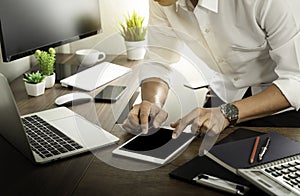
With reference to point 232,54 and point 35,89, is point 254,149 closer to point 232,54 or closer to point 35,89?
point 232,54

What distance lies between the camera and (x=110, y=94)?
5.20ft

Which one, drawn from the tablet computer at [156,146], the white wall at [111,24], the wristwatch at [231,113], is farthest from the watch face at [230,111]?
the white wall at [111,24]

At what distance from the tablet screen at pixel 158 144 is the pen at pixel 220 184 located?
13cm

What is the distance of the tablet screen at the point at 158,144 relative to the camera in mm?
1133

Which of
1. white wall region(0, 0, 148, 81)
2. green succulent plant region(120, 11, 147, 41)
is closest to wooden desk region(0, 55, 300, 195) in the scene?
green succulent plant region(120, 11, 147, 41)

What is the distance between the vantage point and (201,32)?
1.53 meters

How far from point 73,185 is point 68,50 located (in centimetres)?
138

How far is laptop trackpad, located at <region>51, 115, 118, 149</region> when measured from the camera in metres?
1.20

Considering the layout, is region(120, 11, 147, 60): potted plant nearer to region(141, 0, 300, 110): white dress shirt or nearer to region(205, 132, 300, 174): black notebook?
region(141, 0, 300, 110): white dress shirt

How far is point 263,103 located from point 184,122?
0.93ft

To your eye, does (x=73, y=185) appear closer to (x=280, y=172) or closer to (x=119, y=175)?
(x=119, y=175)

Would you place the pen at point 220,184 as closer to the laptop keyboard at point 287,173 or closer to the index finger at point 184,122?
the laptop keyboard at point 287,173

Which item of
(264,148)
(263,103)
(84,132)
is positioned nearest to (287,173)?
(264,148)

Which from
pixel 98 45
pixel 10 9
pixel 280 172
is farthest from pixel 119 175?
pixel 98 45
